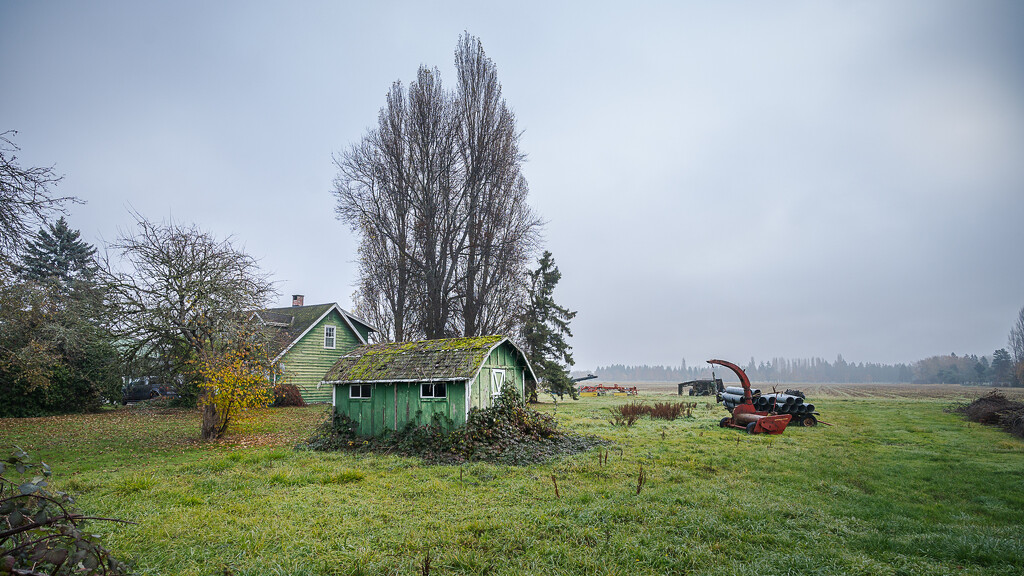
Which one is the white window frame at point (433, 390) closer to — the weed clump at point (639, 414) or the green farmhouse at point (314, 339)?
the weed clump at point (639, 414)

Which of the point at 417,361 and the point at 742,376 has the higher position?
the point at 417,361

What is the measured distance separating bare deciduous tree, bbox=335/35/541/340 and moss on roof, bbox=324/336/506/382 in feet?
28.1

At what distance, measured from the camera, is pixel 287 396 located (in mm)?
26719

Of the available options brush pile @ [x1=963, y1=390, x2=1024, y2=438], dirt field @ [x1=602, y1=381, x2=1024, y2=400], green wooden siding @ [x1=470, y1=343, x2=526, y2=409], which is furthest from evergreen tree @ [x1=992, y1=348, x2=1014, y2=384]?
green wooden siding @ [x1=470, y1=343, x2=526, y2=409]

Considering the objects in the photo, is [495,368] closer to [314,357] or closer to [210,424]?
[210,424]

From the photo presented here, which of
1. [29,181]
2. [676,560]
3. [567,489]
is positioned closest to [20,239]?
[29,181]

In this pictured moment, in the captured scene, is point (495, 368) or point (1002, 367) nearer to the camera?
point (495, 368)

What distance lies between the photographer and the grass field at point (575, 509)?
20.3ft

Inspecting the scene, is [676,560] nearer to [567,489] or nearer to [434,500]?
[567,489]

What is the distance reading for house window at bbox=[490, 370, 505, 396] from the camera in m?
15.3

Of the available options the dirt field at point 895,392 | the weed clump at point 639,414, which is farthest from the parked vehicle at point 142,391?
the dirt field at point 895,392

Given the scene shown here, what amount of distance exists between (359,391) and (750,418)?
13.5m

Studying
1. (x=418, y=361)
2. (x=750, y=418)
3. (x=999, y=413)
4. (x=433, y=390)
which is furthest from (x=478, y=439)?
(x=999, y=413)

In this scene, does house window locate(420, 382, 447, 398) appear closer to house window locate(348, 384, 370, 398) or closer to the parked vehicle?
house window locate(348, 384, 370, 398)
